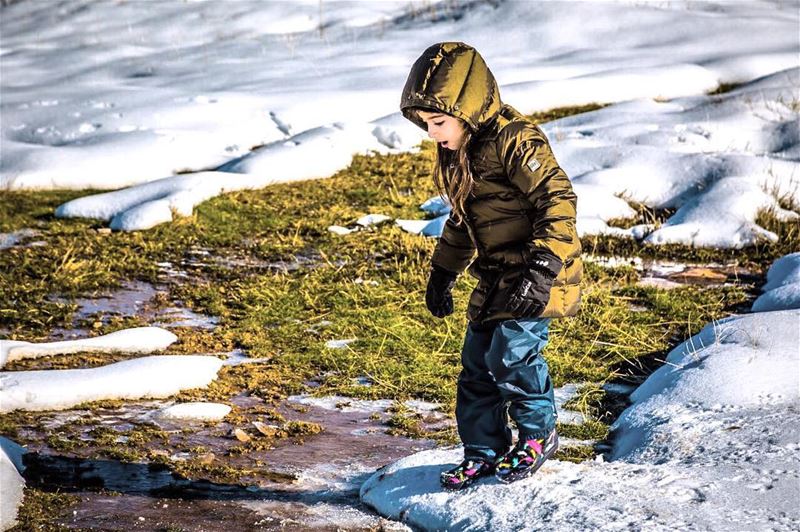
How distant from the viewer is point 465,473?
340 centimetres

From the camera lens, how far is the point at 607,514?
10.0 feet

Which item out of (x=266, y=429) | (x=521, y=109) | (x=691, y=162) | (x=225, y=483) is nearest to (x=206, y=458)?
(x=225, y=483)

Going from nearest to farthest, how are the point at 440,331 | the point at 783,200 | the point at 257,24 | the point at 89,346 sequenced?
1. the point at 89,346
2. the point at 440,331
3. the point at 783,200
4. the point at 257,24

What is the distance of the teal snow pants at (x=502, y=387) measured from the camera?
10.5 feet

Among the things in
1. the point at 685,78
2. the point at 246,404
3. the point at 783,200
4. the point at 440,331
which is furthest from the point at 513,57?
the point at 246,404

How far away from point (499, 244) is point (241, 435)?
56.5 inches

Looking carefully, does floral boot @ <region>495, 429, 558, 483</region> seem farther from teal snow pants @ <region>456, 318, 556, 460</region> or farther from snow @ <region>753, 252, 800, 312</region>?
snow @ <region>753, 252, 800, 312</region>

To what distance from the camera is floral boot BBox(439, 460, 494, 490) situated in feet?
11.1

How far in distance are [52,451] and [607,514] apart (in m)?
2.12

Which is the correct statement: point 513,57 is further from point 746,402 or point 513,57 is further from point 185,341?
point 746,402

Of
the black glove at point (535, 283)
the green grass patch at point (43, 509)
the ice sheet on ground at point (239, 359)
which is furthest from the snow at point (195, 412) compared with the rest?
the black glove at point (535, 283)

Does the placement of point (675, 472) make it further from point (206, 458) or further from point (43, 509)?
point (43, 509)

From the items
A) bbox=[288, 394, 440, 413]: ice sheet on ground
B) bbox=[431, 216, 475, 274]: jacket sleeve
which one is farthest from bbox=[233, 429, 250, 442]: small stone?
bbox=[431, 216, 475, 274]: jacket sleeve

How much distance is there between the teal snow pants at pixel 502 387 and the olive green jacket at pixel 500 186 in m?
0.09
